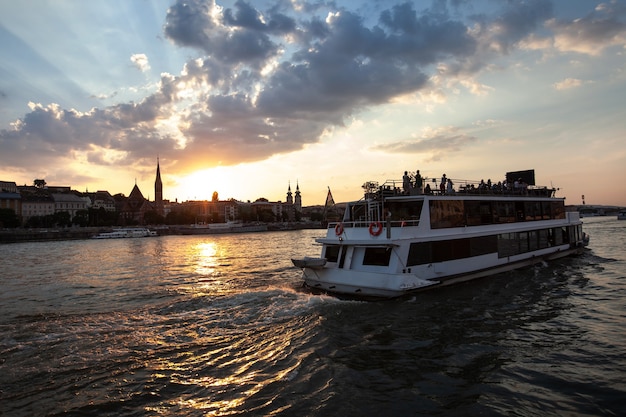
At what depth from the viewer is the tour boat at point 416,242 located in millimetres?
16906

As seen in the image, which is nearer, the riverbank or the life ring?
the life ring

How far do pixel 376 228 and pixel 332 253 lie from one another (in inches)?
109

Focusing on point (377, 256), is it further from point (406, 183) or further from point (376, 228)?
point (406, 183)

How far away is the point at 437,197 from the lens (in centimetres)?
1873

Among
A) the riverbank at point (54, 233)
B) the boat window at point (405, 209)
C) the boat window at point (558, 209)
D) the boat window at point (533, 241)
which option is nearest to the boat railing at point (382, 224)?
the boat window at point (405, 209)

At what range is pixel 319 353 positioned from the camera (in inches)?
444

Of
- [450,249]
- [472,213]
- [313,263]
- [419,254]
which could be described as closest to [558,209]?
[472,213]

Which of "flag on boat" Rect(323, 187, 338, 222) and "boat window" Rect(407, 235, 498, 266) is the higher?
"flag on boat" Rect(323, 187, 338, 222)

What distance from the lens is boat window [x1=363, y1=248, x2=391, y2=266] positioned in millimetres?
17141

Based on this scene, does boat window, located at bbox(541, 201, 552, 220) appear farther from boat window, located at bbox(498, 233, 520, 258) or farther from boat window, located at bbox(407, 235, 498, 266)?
boat window, located at bbox(407, 235, 498, 266)

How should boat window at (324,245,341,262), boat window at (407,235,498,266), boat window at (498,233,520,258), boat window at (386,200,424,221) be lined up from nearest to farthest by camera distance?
boat window at (407,235,498,266) → boat window at (386,200,424,221) → boat window at (324,245,341,262) → boat window at (498,233,520,258)

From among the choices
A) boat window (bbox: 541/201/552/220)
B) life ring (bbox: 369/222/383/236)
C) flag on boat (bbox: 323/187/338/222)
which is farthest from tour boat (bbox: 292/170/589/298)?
boat window (bbox: 541/201/552/220)

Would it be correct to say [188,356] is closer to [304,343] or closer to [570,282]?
[304,343]

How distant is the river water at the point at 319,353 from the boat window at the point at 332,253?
232cm
